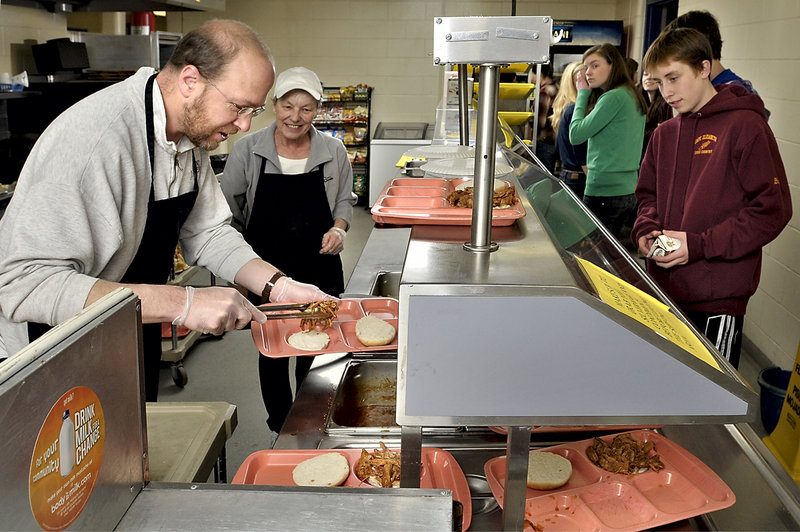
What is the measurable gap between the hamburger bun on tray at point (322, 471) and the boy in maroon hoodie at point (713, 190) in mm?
1607

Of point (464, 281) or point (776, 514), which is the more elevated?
point (464, 281)

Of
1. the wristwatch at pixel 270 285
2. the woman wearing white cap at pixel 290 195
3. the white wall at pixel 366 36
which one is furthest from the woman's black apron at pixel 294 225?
the white wall at pixel 366 36

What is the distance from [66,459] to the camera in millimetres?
760

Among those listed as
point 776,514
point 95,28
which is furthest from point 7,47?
point 776,514

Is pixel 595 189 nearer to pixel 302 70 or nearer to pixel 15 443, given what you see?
pixel 302 70

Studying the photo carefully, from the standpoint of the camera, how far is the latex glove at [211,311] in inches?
64.3

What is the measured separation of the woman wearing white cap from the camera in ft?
10.8

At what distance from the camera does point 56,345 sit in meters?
0.74

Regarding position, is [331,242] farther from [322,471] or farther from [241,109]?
[322,471]

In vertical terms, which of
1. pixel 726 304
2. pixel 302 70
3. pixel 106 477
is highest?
pixel 302 70

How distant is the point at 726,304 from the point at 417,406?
6.36 ft

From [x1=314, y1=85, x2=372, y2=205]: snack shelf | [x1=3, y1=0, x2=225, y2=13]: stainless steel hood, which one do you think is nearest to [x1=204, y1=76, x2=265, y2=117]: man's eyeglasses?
[x1=3, y1=0, x2=225, y2=13]: stainless steel hood

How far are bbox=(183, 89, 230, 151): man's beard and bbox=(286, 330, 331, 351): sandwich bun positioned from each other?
1.93ft

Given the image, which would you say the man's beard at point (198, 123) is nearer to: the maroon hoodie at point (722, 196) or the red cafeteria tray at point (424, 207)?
the red cafeteria tray at point (424, 207)
